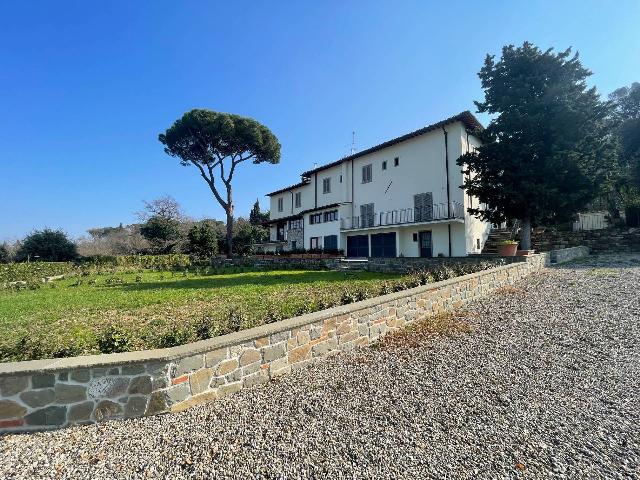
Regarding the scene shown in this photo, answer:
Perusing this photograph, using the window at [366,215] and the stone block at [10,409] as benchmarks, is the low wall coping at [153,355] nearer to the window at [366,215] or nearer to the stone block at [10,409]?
the stone block at [10,409]

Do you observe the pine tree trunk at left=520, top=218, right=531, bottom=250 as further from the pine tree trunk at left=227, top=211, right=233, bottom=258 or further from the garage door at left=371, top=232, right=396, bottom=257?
the pine tree trunk at left=227, top=211, right=233, bottom=258

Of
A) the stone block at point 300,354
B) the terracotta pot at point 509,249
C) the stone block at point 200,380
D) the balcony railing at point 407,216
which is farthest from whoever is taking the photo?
the balcony railing at point 407,216

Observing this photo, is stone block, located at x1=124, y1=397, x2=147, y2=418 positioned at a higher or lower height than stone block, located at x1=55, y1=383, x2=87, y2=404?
lower

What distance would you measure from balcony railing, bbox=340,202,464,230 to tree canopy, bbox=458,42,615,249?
3.21 m

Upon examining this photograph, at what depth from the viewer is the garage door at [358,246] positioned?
83.3ft

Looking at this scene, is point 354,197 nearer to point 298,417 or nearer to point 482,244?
point 482,244

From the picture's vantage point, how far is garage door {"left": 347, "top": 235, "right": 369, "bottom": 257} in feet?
83.3

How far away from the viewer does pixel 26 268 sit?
18000 mm

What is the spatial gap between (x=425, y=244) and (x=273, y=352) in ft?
63.3

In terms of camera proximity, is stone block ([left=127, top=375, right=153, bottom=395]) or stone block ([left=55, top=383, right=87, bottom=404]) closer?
stone block ([left=55, top=383, right=87, bottom=404])

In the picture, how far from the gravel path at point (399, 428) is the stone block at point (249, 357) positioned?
13.2 inches

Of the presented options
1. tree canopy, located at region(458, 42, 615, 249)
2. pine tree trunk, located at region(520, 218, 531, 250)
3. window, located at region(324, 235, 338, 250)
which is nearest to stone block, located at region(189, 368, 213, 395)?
tree canopy, located at region(458, 42, 615, 249)

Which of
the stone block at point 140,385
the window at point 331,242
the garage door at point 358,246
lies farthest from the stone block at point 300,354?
the window at point 331,242

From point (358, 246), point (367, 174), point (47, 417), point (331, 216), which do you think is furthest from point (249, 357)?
point (331, 216)
